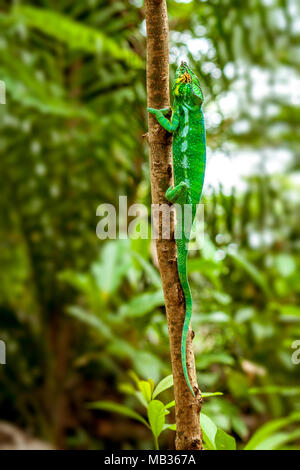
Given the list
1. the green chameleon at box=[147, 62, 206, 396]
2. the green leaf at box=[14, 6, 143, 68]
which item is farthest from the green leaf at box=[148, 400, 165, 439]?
the green leaf at box=[14, 6, 143, 68]

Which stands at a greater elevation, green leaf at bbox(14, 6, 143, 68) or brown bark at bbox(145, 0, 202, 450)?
green leaf at bbox(14, 6, 143, 68)

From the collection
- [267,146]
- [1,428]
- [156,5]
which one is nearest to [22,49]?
[267,146]

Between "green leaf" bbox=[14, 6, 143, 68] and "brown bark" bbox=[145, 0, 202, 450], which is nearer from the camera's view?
"brown bark" bbox=[145, 0, 202, 450]

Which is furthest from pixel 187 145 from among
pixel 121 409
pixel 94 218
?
pixel 94 218

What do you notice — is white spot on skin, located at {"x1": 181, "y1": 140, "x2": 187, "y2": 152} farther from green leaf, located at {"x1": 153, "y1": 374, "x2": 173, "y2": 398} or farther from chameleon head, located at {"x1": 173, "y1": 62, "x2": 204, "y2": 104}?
green leaf, located at {"x1": 153, "y1": 374, "x2": 173, "y2": 398}

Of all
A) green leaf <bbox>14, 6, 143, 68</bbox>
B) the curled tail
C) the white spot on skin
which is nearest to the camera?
the curled tail

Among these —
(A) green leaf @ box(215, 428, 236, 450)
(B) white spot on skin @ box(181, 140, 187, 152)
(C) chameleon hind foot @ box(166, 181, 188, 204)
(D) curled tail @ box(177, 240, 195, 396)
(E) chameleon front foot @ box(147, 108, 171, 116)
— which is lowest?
(A) green leaf @ box(215, 428, 236, 450)

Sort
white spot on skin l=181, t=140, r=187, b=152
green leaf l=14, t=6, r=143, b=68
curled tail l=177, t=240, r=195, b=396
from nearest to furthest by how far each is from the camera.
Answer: curled tail l=177, t=240, r=195, b=396
white spot on skin l=181, t=140, r=187, b=152
green leaf l=14, t=6, r=143, b=68
